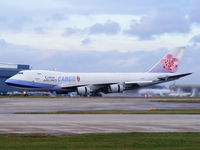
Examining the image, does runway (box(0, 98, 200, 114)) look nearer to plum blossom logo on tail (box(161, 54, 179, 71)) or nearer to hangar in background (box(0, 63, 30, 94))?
plum blossom logo on tail (box(161, 54, 179, 71))

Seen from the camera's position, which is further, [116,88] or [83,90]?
[116,88]

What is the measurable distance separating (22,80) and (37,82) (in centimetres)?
245

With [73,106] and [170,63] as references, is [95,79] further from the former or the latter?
[73,106]

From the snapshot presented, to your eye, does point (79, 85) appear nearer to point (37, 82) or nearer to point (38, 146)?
point (37, 82)

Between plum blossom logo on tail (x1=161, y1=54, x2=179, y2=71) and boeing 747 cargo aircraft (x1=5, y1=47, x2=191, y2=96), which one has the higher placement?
plum blossom logo on tail (x1=161, y1=54, x2=179, y2=71)

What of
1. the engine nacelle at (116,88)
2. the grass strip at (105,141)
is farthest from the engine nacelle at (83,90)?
the grass strip at (105,141)

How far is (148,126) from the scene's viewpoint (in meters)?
24.4

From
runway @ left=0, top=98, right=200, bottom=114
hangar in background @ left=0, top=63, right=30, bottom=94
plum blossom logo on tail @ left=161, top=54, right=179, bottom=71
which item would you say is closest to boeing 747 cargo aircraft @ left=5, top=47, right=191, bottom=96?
plum blossom logo on tail @ left=161, top=54, right=179, bottom=71

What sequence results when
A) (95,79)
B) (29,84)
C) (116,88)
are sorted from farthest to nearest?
(95,79), (116,88), (29,84)

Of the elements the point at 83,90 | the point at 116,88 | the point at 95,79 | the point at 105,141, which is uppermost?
the point at 95,79

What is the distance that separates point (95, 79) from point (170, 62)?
13.8 m

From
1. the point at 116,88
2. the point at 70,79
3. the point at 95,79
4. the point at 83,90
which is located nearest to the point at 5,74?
the point at 70,79

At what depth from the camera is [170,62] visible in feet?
311

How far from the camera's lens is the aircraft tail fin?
95.0 m
